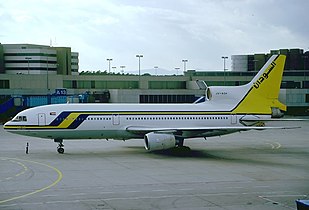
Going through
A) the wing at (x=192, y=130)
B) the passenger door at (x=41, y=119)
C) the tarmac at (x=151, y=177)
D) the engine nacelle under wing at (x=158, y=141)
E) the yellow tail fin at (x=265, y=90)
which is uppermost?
the yellow tail fin at (x=265, y=90)

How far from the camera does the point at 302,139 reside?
5522 cm

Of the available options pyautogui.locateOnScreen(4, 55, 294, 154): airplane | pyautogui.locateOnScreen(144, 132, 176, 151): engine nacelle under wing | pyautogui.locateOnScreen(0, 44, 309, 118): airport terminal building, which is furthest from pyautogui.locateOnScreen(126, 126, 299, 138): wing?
pyautogui.locateOnScreen(0, 44, 309, 118): airport terminal building

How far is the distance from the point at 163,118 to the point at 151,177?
13.0 m

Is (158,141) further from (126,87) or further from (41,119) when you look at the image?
(126,87)

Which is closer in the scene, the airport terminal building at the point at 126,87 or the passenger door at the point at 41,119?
the passenger door at the point at 41,119

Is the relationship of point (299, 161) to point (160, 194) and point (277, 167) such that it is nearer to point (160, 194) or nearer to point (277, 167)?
point (277, 167)

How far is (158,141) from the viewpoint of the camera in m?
39.2

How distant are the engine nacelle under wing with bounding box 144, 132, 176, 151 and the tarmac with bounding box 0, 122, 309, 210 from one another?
1.00 m

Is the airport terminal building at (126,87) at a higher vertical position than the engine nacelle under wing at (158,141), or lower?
higher

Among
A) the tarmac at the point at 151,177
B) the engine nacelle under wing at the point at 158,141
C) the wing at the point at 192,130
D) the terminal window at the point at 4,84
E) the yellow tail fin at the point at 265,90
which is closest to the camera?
the tarmac at the point at 151,177

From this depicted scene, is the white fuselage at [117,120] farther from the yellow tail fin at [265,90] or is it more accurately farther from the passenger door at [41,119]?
the yellow tail fin at [265,90]

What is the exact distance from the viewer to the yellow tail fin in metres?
45.3

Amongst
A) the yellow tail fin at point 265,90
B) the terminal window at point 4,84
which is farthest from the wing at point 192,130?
the terminal window at point 4,84

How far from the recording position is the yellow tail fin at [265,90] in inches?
1783
